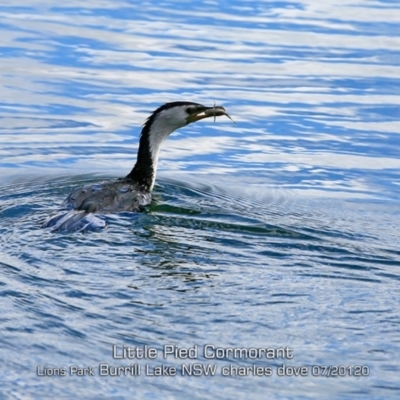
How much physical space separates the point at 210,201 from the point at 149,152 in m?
1.00

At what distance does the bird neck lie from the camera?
1335cm

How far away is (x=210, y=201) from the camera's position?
42.7 ft

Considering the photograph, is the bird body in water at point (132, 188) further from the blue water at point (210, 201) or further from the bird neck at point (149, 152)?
the blue water at point (210, 201)

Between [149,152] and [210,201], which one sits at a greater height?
[149,152]

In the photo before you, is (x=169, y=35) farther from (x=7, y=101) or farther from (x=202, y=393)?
(x=202, y=393)

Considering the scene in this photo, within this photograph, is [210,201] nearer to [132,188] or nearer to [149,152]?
[132,188]

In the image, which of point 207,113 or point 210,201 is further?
point 207,113

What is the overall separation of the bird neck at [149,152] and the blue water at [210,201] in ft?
0.92

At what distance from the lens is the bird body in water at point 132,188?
11570 mm

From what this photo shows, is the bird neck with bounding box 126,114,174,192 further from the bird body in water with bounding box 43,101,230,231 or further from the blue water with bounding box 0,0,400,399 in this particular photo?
the blue water with bounding box 0,0,400,399

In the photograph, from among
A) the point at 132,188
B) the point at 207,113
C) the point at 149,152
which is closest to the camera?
the point at 132,188

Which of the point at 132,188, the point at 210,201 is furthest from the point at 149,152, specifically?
the point at 210,201

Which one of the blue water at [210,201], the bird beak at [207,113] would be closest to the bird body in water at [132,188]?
the bird beak at [207,113]

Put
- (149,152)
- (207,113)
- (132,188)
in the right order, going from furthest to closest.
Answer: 1. (149,152)
2. (207,113)
3. (132,188)
